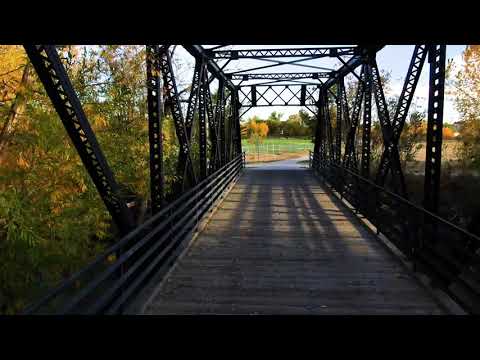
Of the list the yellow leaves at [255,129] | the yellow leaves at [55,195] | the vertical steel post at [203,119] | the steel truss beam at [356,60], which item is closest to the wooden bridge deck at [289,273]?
the vertical steel post at [203,119]

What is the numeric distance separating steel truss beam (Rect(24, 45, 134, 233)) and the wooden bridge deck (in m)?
1.65

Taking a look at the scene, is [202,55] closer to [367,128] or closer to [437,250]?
[367,128]

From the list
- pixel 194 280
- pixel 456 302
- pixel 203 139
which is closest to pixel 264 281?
pixel 194 280

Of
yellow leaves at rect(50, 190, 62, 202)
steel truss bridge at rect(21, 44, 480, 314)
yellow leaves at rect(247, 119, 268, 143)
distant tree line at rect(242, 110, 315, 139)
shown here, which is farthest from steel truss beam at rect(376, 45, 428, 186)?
distant tree line at rect(242, 110, 315, 139)

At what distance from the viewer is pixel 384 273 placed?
597cm

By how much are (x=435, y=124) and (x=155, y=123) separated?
473 centimetres

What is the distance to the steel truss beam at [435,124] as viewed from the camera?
19.8 ft

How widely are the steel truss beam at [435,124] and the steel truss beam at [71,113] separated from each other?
16.3 feet

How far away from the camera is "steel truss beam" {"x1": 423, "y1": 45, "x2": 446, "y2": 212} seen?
6.02 m

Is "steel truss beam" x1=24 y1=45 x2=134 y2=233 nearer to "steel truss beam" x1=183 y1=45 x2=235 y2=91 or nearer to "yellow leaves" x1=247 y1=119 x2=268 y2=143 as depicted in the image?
"steel truss beam" x1=183 y1=45 x2=235 y2=91

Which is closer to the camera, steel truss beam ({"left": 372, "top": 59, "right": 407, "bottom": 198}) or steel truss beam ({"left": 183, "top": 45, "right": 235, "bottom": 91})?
steel truss beam ({"left": 372, "top": 59, "right": 407, "bottom": 198})
